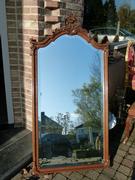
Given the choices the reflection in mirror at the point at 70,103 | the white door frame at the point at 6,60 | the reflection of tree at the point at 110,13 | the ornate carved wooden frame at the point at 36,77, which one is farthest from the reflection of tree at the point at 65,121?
the reflection of tree at the point at 110,13

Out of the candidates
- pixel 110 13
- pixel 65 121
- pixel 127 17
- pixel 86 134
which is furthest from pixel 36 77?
pixel 127 17

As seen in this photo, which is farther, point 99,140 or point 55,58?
point 99,140

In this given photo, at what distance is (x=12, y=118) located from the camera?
3.54 meters

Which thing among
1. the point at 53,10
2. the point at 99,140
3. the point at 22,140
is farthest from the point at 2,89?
the point at 99,140

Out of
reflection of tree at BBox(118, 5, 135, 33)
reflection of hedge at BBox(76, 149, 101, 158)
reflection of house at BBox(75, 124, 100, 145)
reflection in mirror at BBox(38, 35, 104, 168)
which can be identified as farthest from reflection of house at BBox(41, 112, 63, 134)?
reflection of tree at BBox(118, 5, 135, 33)

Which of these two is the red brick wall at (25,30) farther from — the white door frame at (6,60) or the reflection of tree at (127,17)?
the reflection of tree at (127,17)

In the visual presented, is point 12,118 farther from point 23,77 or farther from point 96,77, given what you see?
point 96,77

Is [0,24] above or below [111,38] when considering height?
above

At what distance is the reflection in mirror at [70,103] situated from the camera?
2732mm

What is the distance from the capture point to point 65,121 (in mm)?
2842

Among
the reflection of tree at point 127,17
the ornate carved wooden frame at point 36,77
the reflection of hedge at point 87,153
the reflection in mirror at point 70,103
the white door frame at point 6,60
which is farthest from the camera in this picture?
the reflection of tree at point 127,17

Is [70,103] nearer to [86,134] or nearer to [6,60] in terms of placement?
[86,134]

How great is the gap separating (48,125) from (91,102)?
0.58 meters

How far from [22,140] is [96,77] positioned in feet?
4.30
